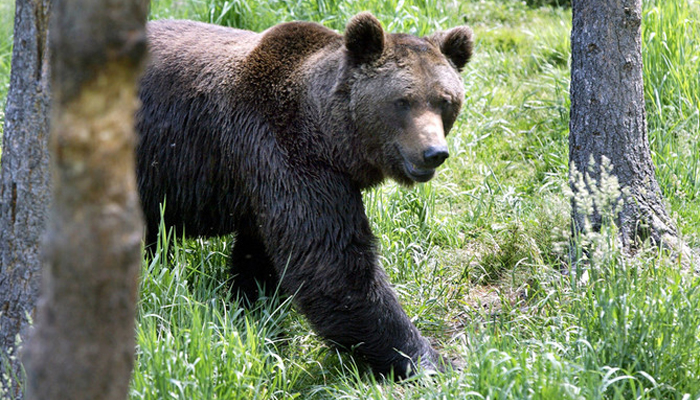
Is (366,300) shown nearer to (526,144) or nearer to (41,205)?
(41,205)

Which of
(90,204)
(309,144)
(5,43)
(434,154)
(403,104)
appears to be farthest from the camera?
(5,43)

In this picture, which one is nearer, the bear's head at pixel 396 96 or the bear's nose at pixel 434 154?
the bear's nose at pixel 434 154

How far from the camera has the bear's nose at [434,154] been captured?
394 cm

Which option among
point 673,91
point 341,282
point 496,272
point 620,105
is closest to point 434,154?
point 341,282

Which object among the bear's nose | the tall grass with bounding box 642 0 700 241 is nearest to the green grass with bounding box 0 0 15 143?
the bear's nose

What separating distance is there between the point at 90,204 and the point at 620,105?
135 inches

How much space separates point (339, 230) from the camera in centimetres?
407

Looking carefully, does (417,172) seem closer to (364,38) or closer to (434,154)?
(434,154)

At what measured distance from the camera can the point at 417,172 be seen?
4.07m

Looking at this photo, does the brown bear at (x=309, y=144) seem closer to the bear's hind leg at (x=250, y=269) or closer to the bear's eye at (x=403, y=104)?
the bear's eye at (x=403, y=104)

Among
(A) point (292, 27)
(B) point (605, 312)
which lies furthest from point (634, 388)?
(A) point (292, 27)

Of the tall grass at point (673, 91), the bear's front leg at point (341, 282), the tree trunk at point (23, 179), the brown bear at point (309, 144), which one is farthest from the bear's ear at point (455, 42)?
the tree trunk at point (23, 179)

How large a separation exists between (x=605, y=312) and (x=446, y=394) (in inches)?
28.9

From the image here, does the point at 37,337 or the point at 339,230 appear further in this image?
the point at 339,230
